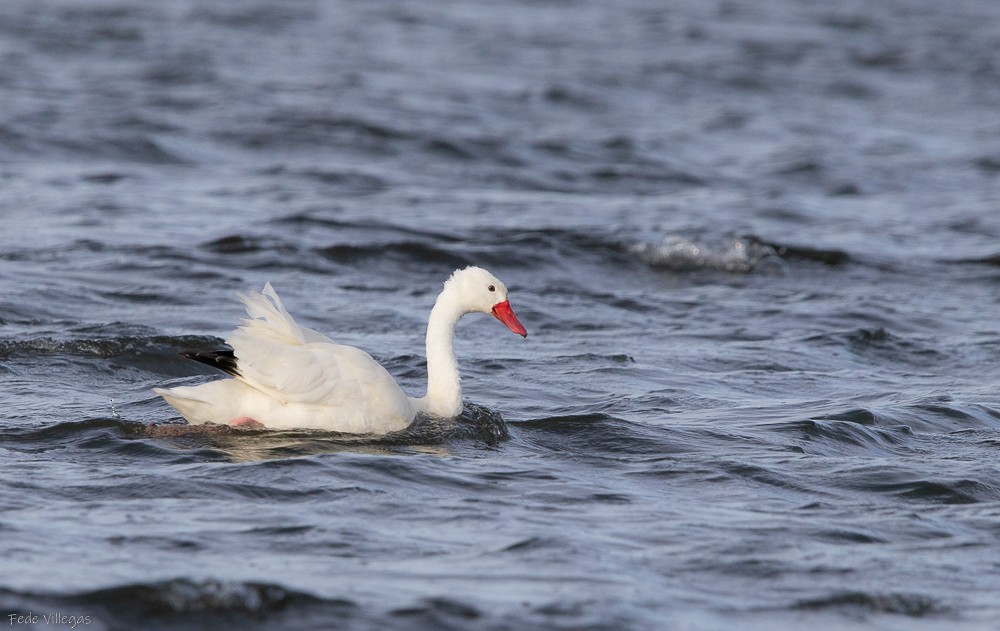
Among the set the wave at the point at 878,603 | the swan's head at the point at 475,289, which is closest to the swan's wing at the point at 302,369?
the swan's head at the point at 475,289

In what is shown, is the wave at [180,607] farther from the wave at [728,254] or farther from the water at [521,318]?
the wave at [728,254]

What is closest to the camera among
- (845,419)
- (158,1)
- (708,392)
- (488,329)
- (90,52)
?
(845,419)

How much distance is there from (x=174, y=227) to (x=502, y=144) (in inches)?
257

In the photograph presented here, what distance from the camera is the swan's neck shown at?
8.43 meters

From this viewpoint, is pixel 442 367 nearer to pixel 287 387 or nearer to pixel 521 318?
pixel 287 387

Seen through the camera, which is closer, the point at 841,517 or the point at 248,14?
the point at 841,517

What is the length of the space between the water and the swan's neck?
0.14 m

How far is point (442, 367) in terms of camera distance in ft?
27.9

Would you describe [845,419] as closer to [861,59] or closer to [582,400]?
[582,400]

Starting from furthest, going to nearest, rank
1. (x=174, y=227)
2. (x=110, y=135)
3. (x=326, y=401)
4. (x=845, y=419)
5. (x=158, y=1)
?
1. (x=158, y=1)
2. (x=110, y=135)
3. (x=174, y=227)
4. (x=845, y=419)
5. (x=326, y=401)

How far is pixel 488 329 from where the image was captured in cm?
1163

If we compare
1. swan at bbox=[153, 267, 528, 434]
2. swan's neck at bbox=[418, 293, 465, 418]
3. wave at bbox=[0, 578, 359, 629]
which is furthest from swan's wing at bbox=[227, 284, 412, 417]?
wave at bbox=[0, 578, 359, 629]

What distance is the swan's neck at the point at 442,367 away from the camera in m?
8.43

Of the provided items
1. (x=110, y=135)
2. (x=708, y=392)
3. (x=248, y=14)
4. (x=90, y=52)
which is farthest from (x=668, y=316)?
(x=248, y=14)
